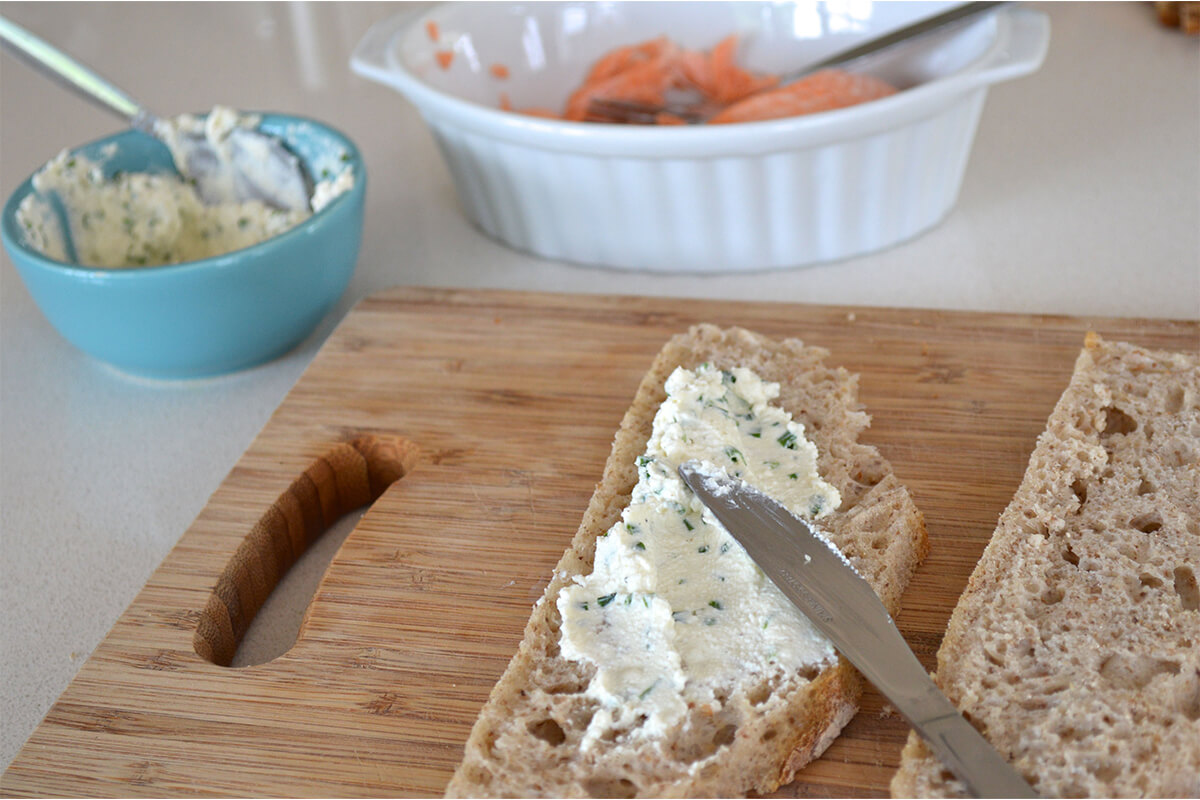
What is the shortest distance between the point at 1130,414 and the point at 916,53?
157 cm

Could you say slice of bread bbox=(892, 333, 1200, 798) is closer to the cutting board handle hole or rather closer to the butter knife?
the butter knife

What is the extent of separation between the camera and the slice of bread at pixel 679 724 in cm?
155

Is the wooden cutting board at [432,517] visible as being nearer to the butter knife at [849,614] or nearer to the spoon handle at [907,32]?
the butter knife at [849,614]

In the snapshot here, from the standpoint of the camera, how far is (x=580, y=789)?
154cm

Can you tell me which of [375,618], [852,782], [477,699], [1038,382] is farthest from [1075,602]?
[375,618]

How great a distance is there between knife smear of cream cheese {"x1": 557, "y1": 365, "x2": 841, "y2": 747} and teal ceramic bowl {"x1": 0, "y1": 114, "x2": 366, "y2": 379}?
1.12 m

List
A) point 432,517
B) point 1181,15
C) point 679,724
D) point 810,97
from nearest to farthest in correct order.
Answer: point 679,724 < point 432,517 < point 810,97 < point 1181,15

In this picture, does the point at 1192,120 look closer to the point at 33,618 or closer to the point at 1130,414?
the point at 1130,414

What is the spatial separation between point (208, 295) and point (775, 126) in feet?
4.71

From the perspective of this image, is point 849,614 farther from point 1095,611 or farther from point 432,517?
point 432,517

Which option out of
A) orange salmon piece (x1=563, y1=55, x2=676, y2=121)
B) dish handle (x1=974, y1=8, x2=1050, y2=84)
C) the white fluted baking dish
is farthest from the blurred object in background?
orange salmon piece (x1=563, y1=55, x2=676, y2=121)

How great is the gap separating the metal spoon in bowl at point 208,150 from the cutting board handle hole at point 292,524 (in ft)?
3.17

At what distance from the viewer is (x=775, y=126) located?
257 centimetres

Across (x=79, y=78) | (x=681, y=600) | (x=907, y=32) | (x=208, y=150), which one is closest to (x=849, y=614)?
(x=681, y=600)
